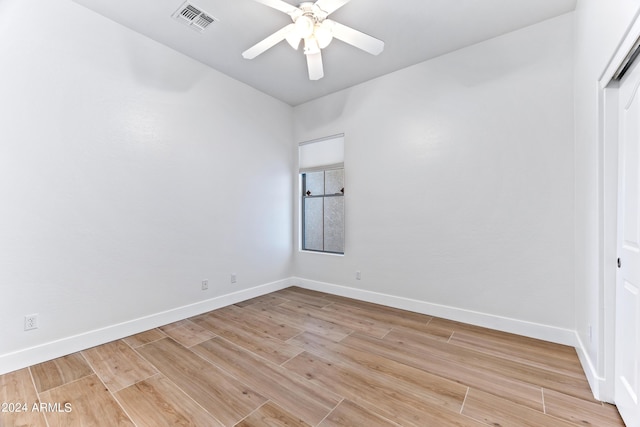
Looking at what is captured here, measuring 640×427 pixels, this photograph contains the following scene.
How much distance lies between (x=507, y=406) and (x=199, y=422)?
1.87m

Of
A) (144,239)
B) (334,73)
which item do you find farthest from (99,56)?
(334,73)

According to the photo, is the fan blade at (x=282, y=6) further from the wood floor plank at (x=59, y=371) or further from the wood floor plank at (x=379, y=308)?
the wood floor plank at (x=379, y=308)

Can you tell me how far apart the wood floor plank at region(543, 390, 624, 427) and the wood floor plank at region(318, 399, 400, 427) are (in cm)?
101

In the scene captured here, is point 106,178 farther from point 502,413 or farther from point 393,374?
point 502,413

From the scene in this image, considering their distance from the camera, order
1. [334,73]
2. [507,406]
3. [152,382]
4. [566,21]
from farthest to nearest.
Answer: [334,73] → [566,21] → [152,382] → [507,406]

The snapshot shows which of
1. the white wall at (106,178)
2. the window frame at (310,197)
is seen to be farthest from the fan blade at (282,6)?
the window frame at (310,197)

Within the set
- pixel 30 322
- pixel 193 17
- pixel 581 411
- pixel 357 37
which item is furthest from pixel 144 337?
pixel 581 411

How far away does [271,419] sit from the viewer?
1.57 meters

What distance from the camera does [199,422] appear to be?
1.55 metres

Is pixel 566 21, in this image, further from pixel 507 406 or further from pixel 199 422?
pixel 199 422

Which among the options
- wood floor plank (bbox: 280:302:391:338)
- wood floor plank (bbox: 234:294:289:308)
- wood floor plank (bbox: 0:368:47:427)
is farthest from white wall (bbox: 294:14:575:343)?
wood floor plank (bbox: 0:368:47:427)

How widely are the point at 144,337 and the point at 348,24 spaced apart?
3622mm

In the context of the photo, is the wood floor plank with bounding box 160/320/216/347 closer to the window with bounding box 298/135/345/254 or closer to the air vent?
the window with bounding box 298/135/345/254

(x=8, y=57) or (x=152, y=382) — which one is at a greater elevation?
(x=8, y=57)
